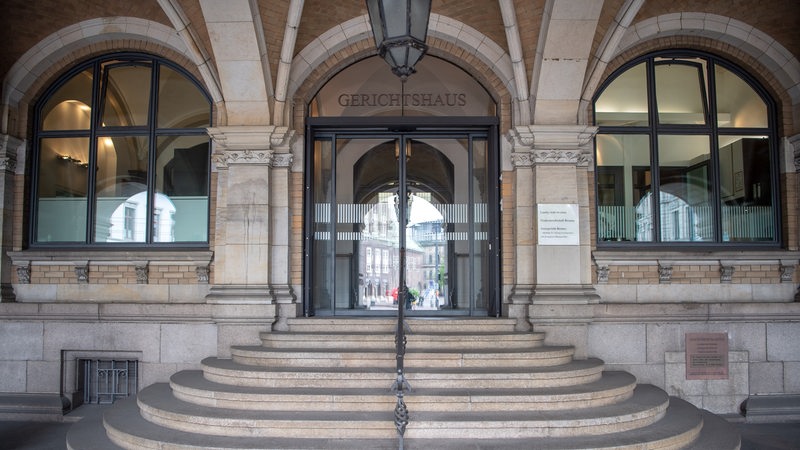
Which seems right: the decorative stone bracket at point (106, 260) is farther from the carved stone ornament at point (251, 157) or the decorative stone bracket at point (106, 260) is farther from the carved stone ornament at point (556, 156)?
the carved stone ornament at point (556, 156)

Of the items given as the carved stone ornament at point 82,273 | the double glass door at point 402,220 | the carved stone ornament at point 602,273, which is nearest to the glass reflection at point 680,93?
the carved stone ornament at point 602,273

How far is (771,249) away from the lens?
9.29m

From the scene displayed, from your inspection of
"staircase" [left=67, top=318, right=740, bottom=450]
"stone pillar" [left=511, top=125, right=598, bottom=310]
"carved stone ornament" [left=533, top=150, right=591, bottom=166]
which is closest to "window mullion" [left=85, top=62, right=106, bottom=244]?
"staircase" [left=67, top=318, right=740, bottom=450]

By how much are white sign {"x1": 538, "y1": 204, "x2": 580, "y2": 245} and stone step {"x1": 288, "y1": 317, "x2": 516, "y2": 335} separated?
117cm

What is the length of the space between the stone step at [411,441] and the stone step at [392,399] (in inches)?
17.9

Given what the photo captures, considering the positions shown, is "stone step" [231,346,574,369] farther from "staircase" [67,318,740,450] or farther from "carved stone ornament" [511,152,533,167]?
"carved stone ornament" [511,152,533,167]

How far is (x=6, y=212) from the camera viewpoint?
921 centimetres

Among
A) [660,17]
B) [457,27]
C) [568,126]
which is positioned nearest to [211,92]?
[457,27]

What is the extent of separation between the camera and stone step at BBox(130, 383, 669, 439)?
20.2 feet

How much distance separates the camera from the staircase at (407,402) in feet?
20.2

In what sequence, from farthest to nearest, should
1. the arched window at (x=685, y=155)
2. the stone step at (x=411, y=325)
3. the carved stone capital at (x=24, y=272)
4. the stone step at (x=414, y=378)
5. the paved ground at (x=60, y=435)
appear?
the arched window at (x=685, y=155) → the carved stone capital at (x=24, y=272) → the stone step at (x=411, y=325) → the paved ground at (x=60, y=435) → the stone step at (x=414, y=378)

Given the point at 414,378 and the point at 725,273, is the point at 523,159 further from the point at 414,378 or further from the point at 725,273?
the point at 414,378

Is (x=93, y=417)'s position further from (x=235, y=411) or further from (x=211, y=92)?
(x=211, y=92)

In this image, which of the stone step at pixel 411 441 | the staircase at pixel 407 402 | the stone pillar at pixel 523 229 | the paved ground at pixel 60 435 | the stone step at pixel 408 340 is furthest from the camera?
the stone pillar at pixel 523 229
